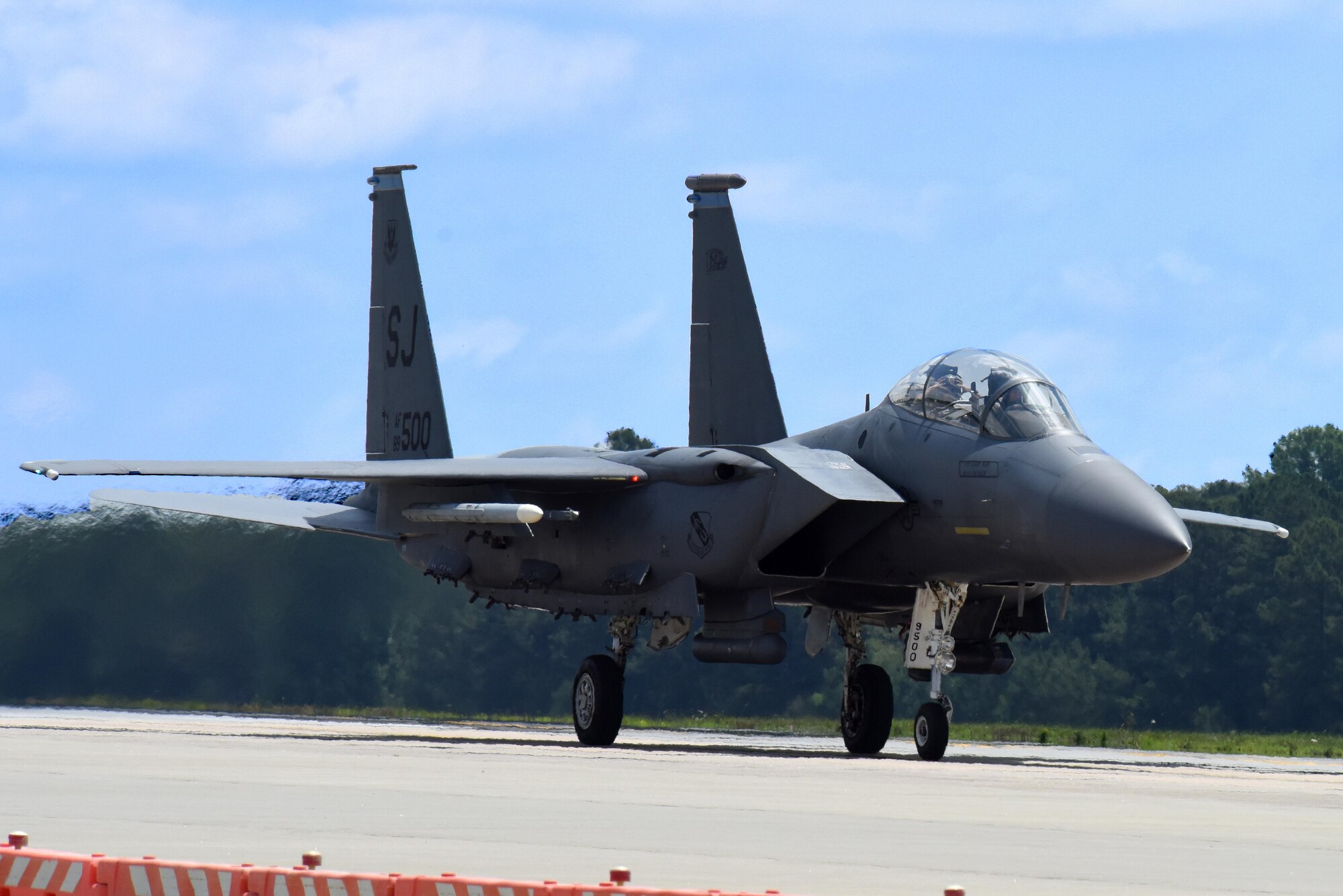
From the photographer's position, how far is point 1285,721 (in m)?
45.6

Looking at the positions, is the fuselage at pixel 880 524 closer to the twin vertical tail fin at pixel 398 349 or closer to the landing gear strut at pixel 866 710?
the landing gear strut at pixel 866 710

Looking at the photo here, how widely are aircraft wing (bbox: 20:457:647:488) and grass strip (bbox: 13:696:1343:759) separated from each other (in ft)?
27.2

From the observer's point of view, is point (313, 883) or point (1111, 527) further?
point (1111, 527)

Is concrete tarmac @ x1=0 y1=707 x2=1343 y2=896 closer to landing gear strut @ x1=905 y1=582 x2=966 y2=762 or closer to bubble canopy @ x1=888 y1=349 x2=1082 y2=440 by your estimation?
landing gear strut @ x1=905 y1=582 x2=966 y2=762

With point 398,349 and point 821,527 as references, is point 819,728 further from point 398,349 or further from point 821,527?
point 821,527

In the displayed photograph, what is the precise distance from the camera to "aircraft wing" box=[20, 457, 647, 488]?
758 inches

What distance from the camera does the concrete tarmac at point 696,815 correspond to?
7.41m

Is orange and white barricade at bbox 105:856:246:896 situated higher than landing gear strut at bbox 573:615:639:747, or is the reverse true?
orange and white barricade at bbox 105:856:246:896

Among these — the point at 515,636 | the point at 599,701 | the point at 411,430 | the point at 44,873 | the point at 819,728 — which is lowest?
the point at 819,728

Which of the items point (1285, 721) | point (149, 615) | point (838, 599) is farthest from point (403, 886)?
point (1285, 721)

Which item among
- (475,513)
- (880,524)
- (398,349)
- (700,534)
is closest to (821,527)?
(880,524)

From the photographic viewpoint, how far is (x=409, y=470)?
1950 centimetres

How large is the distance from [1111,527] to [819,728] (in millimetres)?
13586

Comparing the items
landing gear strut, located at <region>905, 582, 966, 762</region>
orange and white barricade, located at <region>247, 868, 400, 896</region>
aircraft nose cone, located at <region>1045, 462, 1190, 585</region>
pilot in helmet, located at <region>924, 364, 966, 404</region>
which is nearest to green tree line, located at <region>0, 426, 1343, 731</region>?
A: landing gear strut, located at <region>905, 582, 966, 762</region>
